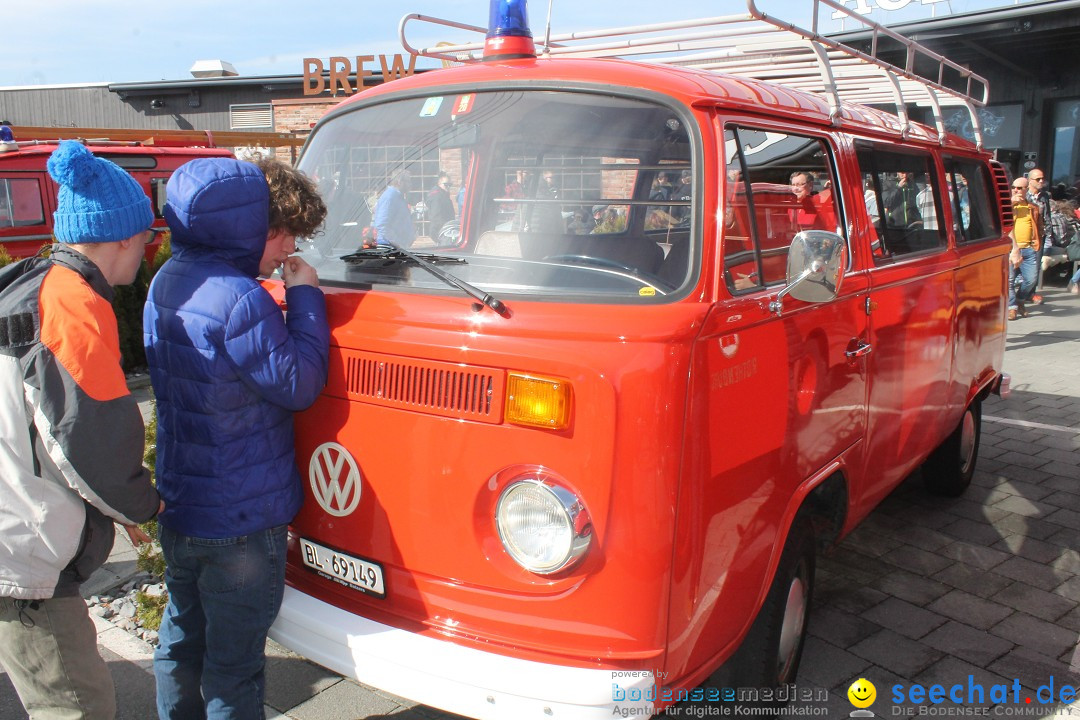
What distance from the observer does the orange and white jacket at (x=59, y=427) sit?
6.80 feet

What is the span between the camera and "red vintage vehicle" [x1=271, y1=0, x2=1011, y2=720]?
2.22 metres

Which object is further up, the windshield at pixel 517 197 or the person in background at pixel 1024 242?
the windshield at pixel 517 197

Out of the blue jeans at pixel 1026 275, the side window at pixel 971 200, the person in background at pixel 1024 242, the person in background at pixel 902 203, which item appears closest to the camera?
the person in background at pixel 902 203

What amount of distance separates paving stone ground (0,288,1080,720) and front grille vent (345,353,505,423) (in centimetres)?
138

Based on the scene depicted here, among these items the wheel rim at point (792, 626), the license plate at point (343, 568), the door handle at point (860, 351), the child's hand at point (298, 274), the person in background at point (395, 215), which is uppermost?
the person in background at point (395, 215)

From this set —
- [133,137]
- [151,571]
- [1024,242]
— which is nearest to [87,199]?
[151,571]

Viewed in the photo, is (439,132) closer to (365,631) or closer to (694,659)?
(365,631)

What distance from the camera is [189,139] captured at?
1478cm

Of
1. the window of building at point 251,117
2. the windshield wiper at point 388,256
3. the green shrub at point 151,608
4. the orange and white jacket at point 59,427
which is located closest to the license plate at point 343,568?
the orange and white jacket at point 59,427

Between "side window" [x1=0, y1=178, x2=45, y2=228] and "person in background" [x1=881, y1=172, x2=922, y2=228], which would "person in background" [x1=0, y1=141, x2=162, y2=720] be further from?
"side window" [x1=0, y1=178, x2=45, y2=228]

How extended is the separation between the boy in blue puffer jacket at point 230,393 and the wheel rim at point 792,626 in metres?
1.75

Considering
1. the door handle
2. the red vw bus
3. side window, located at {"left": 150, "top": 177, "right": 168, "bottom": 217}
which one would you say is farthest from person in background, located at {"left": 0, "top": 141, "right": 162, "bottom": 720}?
the red vw bus

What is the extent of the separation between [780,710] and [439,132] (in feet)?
7.66

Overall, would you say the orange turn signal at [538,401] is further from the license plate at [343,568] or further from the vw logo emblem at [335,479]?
the license plate at [343,568]
